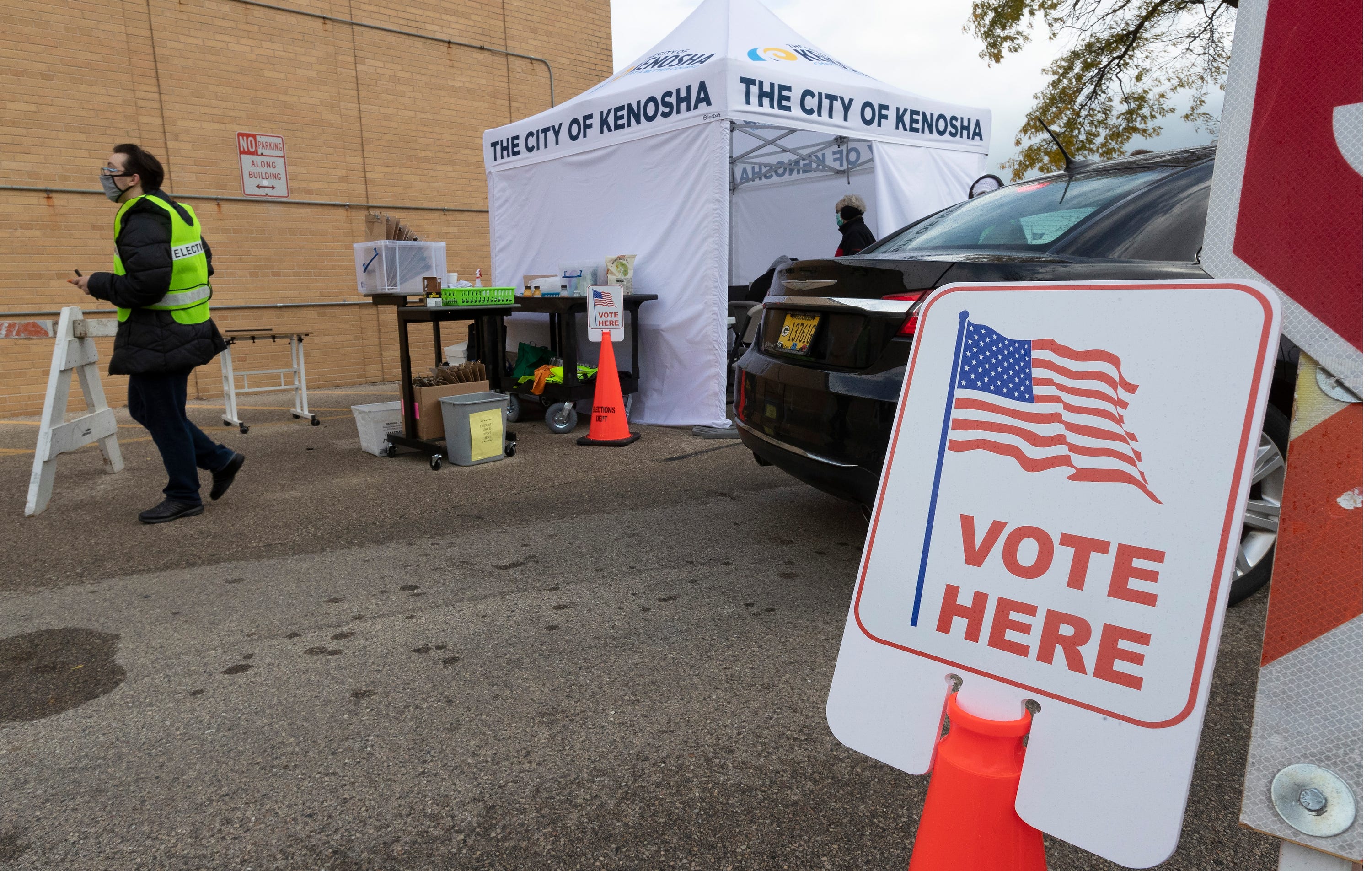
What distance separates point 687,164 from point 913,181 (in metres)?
2.40

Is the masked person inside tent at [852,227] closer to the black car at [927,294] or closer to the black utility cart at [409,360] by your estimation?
the black utility cart at [409,360]

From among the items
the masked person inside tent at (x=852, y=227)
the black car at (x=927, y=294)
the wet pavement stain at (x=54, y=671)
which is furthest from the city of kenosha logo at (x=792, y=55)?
the wet pavement stain at (x=54, y=671)

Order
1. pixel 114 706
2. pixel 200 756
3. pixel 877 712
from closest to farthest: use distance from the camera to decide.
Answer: pixel 877 712, pixel 200 756, pixel 114 706

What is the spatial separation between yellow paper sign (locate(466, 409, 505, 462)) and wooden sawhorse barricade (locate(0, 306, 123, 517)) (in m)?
2.13

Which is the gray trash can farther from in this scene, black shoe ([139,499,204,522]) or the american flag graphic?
the american flag graphic

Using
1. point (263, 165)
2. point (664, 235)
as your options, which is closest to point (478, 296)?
point (664, 235)

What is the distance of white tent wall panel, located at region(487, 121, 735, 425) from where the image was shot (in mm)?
7027

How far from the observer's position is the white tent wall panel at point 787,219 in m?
10.6

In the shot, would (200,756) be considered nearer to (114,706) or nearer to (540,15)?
(114,706)

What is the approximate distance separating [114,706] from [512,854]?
151cm

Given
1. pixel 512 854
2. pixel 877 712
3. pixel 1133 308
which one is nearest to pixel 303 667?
pixel 512 854

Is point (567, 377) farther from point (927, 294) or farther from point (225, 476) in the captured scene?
point (927, 294)

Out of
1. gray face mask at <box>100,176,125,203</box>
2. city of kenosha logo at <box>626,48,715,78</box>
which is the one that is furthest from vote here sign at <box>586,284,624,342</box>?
gray face mask at <box>100,176,125,203</box>

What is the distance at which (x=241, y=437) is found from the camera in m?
7.25
